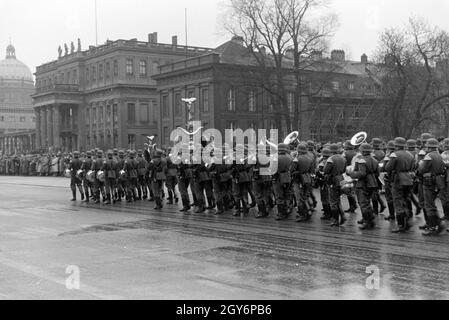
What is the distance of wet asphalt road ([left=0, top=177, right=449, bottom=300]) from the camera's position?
26.1ft

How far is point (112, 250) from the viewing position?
37.1ft

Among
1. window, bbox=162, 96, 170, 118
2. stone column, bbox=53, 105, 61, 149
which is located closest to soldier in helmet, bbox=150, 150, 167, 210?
window, bbox=162, 96, 170, 118

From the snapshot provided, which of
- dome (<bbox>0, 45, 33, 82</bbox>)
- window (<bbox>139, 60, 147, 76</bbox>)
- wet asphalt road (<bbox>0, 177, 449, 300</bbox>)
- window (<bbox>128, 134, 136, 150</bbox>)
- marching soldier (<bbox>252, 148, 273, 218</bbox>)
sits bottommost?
wet asphalt road (<bbox>0, 177, 449, 300</bbox>)

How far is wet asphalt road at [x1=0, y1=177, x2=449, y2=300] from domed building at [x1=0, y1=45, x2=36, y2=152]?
125m

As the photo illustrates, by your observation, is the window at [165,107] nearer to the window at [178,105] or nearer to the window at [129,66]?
the window at [178,105]

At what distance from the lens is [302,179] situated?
14758mm

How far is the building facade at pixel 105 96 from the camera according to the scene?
80438mm

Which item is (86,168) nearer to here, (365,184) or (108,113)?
(365,184)

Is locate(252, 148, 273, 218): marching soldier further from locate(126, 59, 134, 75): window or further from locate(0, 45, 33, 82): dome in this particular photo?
locate(0, 45, 33, 82): dome

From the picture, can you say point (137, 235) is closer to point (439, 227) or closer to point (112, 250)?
point (112, 250)

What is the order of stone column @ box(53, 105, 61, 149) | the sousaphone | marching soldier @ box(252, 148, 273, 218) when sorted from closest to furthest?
marching soldier @ box(252, 148, 273, 218) < the sousaphone < stone column @ box(53, 105, 61, 149)

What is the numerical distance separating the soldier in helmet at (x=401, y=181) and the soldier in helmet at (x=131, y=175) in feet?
34.6

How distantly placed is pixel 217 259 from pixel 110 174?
470 inches

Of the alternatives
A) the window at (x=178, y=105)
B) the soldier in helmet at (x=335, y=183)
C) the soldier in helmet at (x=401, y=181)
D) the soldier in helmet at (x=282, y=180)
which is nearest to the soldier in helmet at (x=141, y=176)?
the soldier in helmet at (x=282, y=180)
